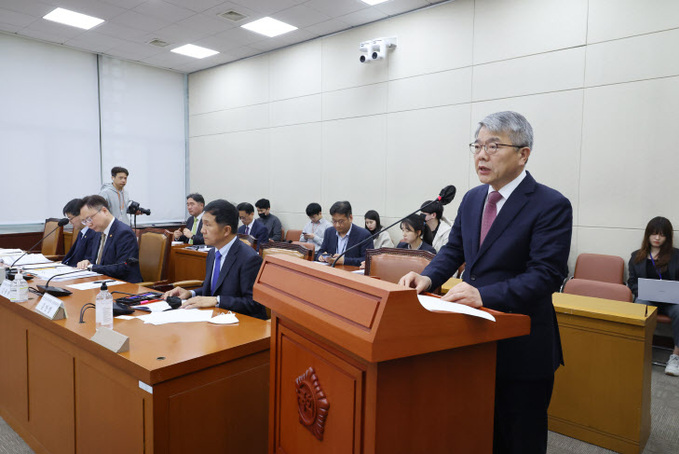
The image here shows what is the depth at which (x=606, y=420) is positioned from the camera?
2.41 metres

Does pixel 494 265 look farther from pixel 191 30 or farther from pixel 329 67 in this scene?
pixel 191 30

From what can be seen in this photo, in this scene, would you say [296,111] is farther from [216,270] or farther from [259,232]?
[216,270]

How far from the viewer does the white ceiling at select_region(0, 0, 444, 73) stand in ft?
17.6

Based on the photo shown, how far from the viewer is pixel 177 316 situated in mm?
2078

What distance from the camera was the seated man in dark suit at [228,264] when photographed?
240 cm

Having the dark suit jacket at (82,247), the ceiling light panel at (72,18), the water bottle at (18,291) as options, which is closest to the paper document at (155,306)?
the water bottle at (18,291)

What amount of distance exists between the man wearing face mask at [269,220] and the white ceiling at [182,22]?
95.1 inches

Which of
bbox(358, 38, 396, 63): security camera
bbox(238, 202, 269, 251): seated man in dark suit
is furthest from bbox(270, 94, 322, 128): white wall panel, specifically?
bbox(238, 202, 269, 251): seated man in dark suit

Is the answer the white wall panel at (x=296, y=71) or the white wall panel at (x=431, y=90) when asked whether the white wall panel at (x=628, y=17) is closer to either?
the white wall panel at (x=431, y=90)

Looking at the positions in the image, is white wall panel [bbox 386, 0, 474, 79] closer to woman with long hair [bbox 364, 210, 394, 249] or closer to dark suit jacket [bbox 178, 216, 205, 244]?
woman with long hair [bbox 364, 210, 394, 249]

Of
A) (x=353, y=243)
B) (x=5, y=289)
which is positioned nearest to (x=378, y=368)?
(x=5, y=289)

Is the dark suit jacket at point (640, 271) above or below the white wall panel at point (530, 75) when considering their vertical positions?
below

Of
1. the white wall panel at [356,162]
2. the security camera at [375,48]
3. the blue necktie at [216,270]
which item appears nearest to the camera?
the blue necktie at [216,270]

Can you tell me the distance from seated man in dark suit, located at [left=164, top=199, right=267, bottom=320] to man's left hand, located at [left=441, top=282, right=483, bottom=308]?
1.44 m
